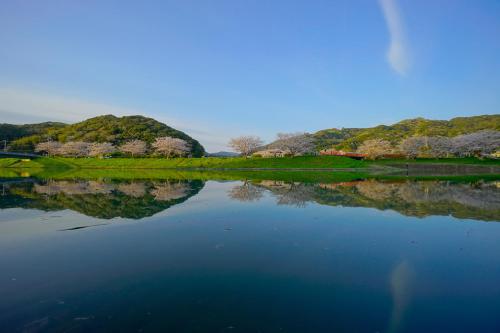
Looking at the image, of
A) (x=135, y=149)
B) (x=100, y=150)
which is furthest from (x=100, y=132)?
(x=135, y=149)

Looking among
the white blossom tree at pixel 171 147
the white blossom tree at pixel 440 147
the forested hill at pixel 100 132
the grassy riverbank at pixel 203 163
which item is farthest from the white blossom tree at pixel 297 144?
the forested hill at pixel 100 132

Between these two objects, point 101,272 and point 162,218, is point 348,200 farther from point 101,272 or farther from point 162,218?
point 101,272

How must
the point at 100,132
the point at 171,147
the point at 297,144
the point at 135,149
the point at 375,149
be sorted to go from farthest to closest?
the point at 100,132 → the point at 135,149 → the point at 171,147 → the point at 297,144 → the point at 375,149

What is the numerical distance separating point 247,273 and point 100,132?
426 feet

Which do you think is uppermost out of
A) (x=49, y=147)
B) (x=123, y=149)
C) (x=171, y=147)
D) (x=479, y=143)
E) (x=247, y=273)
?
(x=479, y=143)

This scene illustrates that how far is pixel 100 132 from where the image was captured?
122 metres

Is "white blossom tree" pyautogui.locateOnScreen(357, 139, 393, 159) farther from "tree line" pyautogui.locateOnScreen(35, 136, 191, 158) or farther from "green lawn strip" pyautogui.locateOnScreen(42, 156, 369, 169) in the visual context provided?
"tree line" pyautogui.locateOnScreen(35, 136, 191, 158)

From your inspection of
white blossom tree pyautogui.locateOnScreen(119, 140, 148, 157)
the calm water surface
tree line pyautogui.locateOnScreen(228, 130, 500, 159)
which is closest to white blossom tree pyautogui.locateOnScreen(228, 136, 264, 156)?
tree line pyautogui.locateOnScreen(228, 130, 500, 159)

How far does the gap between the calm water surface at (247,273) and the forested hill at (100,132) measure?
11132 centimetres

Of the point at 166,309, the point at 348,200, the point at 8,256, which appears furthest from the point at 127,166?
the point at 166,309

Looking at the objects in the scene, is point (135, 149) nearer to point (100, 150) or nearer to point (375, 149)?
point (100, 150)

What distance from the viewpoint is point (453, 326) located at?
474 centimetres

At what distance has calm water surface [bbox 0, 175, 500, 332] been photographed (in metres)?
4.89

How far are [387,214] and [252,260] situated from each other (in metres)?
9.11
